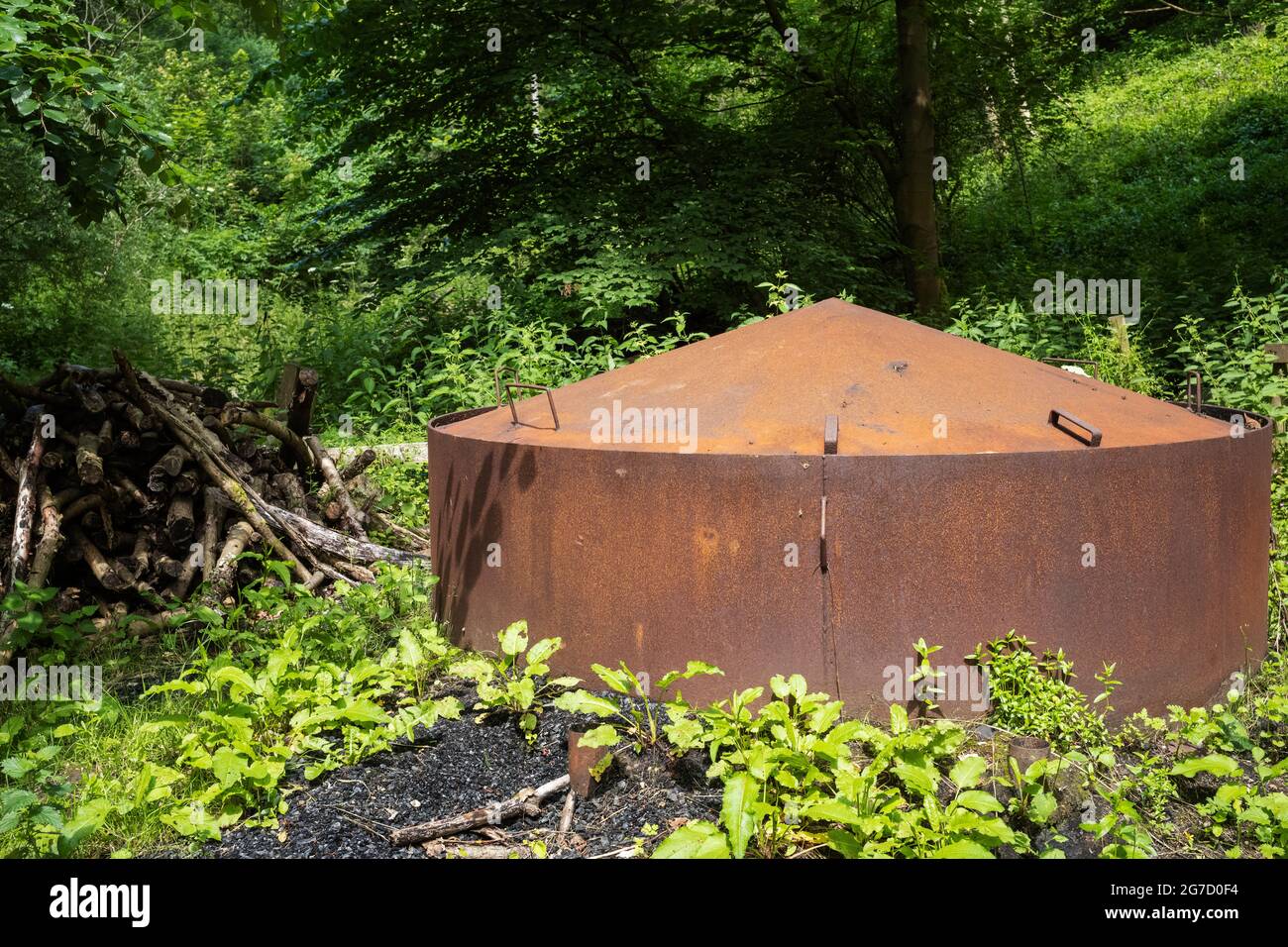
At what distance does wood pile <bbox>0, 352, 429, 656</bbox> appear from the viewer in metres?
5.56

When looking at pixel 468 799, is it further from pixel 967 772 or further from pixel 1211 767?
pixel 1211 767

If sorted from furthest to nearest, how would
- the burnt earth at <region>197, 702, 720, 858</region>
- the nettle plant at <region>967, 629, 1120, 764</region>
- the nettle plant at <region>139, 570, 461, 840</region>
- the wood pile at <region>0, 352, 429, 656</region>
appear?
1. the wood pile at <region>0, 352, 429, 656</region>
2. the nettle plant at <region>967, 629, 1120, 764</region>
3. the nettle plant at <region>139, 570, 461, 840</region>
4. the burnt earth at <region>197, 702, 720, 858</region>

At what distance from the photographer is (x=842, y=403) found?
420 centimetres

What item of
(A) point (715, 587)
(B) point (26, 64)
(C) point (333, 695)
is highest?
(B) point (26, 64)

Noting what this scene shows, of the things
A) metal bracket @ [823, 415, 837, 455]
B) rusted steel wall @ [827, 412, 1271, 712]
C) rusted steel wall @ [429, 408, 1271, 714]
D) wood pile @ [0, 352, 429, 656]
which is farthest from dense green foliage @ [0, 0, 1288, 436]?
metal bracket @ [823, 415, 837, 455]

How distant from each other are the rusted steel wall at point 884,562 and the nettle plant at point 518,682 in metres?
0.12

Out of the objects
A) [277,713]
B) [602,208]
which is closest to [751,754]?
[277,713]

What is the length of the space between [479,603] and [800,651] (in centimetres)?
153

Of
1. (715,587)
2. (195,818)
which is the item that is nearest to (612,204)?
(715,587)

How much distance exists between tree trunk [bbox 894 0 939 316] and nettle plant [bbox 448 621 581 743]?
7963 millimetres

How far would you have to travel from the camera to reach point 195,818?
324 cm

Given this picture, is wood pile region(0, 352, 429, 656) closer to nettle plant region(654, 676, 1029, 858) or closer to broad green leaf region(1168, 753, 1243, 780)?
nettle plant region(654, 676, 1029, 858)

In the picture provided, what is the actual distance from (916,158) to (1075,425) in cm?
779
